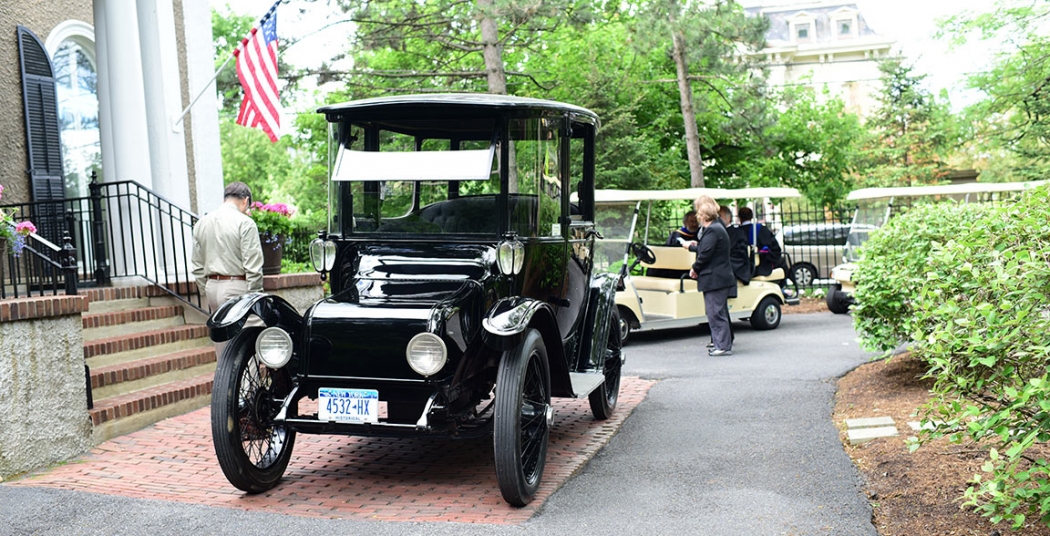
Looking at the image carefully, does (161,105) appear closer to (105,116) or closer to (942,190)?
(105,116)

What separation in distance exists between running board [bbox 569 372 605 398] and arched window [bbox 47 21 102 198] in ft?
24.9

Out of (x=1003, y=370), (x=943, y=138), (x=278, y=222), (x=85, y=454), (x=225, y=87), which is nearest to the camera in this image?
(x=1003, y=370)

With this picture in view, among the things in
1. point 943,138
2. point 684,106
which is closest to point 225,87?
point 684,106

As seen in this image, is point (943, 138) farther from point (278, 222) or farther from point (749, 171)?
point (278, 222)

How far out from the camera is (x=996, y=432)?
12.5 ft

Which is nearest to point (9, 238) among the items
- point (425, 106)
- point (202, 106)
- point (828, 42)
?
point (425, 106)

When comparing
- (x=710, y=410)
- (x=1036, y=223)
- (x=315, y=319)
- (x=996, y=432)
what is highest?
(x=1036, y=223)

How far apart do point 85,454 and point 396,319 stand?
2.80m

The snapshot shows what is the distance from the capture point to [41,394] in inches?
236

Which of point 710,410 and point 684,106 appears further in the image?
point 684,106

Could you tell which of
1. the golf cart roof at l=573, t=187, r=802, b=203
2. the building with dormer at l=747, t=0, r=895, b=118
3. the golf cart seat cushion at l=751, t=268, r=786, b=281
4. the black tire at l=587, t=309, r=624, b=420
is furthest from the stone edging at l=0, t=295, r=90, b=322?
the building with dormer at l=747, t=0, r=895, b=118

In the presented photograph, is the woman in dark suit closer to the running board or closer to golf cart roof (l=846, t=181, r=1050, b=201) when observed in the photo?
the running board

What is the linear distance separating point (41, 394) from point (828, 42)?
6238 centimetres

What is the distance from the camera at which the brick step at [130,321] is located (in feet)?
25.6
